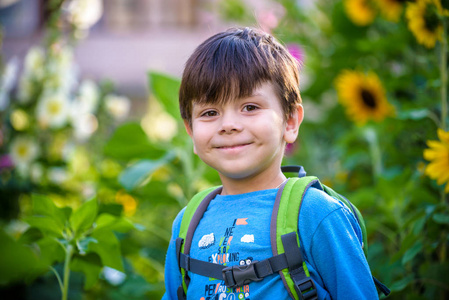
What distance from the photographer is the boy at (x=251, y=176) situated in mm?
1162

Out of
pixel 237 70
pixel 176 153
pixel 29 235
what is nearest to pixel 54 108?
pixel 176 153

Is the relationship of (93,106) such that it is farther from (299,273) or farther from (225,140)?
(299,273)

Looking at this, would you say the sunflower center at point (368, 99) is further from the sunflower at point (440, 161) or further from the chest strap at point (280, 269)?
the chest strap at point (280, 269)

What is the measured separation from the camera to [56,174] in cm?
A: 288

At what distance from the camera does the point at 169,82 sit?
8.10ft

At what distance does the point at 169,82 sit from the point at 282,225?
57.2 inches

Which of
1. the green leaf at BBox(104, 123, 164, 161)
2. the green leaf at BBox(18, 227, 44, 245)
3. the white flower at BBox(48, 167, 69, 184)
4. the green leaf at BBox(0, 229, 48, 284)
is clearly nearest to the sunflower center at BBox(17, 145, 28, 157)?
the white flower at BBox(48, 167, 69, 184)

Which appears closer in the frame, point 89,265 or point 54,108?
point 89,265

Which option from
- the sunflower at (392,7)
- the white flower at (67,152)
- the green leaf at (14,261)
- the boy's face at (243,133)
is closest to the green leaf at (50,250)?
the boy's face at (243,133)

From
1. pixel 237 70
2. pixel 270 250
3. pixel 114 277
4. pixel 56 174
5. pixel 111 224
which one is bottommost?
pixel 114 277

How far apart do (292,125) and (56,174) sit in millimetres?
1920

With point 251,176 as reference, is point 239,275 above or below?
below

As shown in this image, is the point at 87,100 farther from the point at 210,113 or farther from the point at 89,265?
the point at 210,113

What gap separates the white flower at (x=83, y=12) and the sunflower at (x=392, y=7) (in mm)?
1674
